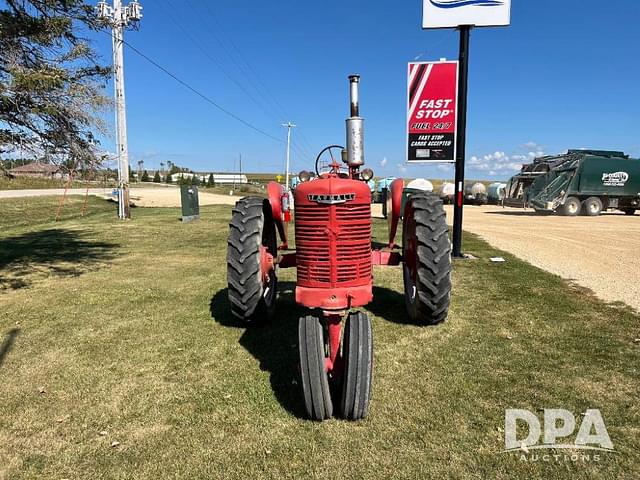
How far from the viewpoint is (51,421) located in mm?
3281

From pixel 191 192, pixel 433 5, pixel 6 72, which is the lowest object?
pixel 191 192

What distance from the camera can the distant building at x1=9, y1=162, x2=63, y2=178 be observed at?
713 cm

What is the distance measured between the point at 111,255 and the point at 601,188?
2154cm

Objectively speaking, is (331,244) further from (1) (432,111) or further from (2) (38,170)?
(1) (432,111)

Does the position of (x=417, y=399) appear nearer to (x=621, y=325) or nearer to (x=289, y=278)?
(x=621, y=325)

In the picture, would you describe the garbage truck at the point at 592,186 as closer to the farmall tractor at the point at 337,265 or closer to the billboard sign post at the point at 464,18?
the billboard sign post at the point at 464,18

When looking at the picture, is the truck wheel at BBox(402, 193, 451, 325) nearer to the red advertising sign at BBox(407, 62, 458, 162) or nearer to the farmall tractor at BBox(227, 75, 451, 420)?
the farmall tractor at BBox(227, 75, 451, 420)

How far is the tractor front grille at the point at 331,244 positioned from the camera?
3.60 m

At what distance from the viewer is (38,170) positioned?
7551 mm

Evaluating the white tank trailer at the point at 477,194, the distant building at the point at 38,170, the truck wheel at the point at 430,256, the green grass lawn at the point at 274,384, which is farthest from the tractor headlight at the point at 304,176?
the white tank trailer at the point at 477,194

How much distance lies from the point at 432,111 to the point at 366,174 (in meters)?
5.58

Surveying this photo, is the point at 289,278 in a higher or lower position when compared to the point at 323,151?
lower

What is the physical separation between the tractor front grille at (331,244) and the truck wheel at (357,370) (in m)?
0.55

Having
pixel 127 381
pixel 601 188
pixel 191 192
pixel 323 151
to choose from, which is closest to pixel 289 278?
pixel 323 151
